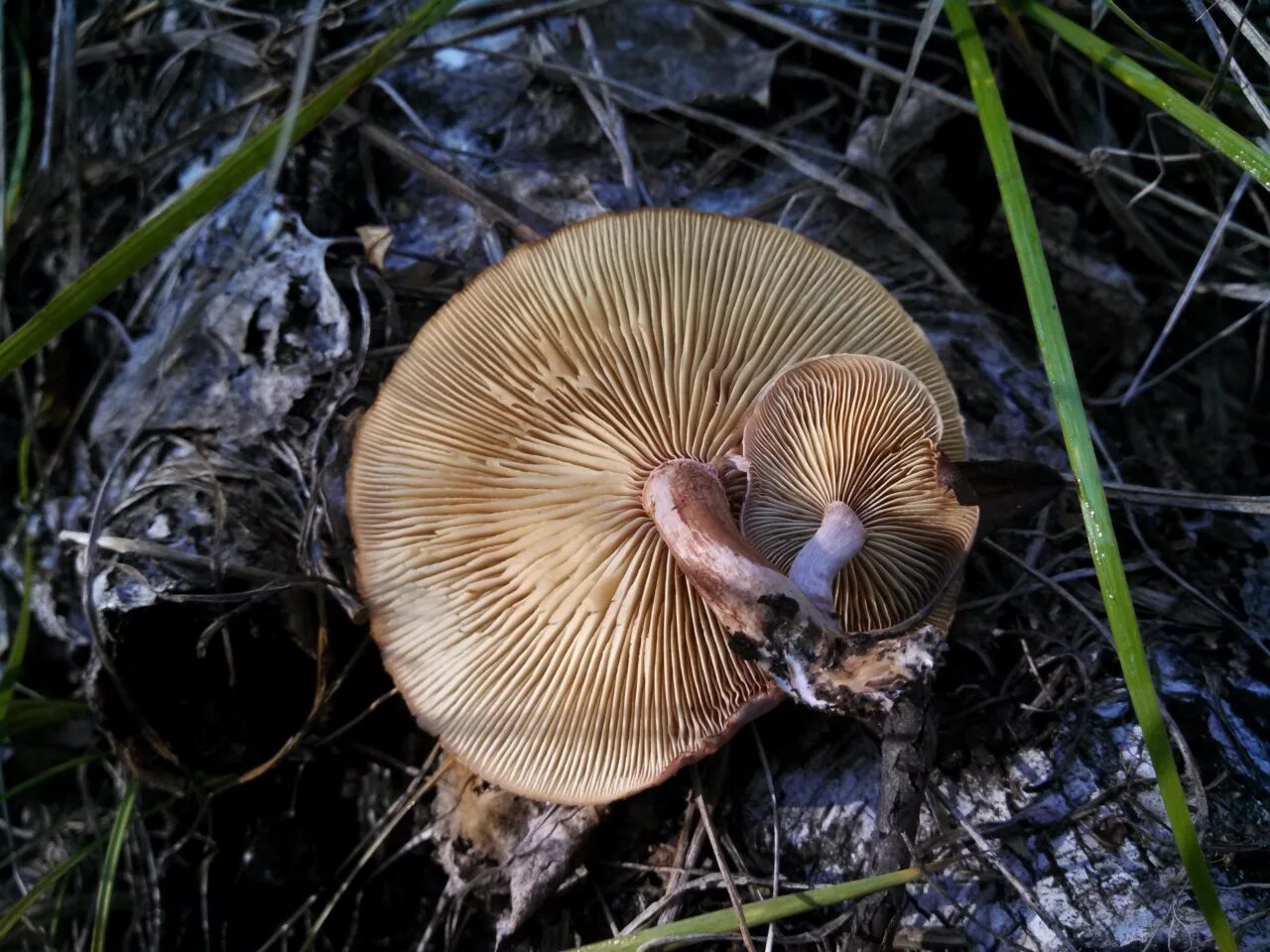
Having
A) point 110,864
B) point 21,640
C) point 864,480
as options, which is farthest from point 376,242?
point 110,864

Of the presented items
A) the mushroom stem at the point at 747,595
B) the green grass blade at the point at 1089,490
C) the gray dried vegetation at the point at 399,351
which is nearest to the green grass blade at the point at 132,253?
the gray dried vegetation at the point at 399,351

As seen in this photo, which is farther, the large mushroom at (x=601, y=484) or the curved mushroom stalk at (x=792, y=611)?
the large mushroom at (x=601, y=484)

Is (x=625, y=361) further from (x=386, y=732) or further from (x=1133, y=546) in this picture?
(x=1133, y=546)

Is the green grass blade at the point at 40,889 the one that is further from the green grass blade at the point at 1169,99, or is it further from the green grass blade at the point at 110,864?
the green grass blade at the point at 1169,99

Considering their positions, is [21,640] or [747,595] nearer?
[747,595]

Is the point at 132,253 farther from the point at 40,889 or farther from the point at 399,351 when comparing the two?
the point at 40,889

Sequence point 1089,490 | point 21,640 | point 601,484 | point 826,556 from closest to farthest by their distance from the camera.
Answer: point 1089,490 < point 826,556 < point 601,484 < point 21,640
